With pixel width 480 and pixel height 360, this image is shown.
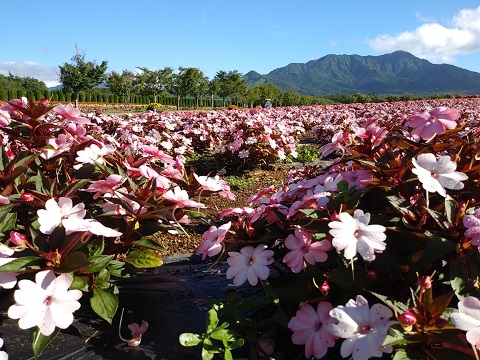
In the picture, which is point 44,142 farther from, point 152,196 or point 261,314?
point 261,314

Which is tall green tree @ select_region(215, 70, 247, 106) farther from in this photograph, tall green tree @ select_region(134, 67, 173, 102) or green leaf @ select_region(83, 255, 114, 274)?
green leaf @ select_region(83, 255, 114, 274)

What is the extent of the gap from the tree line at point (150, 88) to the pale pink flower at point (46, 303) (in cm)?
3590

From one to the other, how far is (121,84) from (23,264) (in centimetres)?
5065

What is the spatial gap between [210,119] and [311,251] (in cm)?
727

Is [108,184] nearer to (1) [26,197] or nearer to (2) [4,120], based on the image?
(1) [26,197]

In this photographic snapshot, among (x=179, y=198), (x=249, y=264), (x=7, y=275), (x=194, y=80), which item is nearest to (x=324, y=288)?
(x=249, y=264)

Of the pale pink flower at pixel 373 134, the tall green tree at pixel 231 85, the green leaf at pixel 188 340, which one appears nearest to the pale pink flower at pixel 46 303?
the green leaf at pixel 188 340

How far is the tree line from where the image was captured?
3722 centimetres

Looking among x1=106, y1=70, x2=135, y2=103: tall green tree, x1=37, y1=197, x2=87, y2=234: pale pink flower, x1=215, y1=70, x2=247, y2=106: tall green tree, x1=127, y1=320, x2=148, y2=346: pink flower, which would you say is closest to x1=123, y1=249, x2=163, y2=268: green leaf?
x1=127, y1=320, x2=148, y2=346: pink flower

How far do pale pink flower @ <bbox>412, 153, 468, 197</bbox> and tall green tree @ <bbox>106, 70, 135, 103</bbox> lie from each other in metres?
49.6

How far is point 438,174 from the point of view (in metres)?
1.08

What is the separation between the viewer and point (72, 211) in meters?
1.22

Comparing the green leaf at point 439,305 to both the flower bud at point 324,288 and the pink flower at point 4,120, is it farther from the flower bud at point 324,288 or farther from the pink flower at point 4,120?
the pink flower at point 4,120

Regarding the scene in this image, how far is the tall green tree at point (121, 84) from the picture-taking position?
48.2 meters
